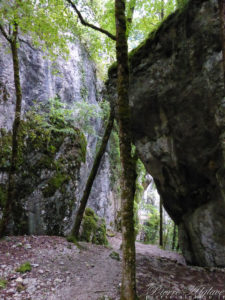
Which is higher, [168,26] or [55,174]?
[168,26]

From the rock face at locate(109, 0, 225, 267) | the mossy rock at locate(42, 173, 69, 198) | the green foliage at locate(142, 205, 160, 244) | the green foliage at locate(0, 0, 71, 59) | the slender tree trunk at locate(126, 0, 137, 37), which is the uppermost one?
the slender tree trunk at locate(126, 0, 137, 37)

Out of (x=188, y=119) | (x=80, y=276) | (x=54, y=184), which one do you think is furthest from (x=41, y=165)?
(x=188, y=119)

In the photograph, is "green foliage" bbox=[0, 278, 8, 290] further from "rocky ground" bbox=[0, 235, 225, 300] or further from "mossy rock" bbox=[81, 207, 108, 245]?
"mossy rock" bbox=[81, 207, 108, 245]

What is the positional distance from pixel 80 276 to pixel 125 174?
3.25m

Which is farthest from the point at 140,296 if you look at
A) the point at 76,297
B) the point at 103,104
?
the point at 103,104

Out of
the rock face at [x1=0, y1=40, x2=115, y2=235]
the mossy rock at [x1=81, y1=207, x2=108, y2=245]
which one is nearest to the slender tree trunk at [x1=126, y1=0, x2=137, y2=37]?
the rock face at [x1=0, y1=40, x2=115, y2=235]

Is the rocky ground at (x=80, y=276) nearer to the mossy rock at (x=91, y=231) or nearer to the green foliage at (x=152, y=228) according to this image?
the mossy rock at (x=91, y=231)

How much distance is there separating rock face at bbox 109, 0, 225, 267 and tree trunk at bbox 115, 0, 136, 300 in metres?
2.22

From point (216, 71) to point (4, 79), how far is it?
29.9 feet

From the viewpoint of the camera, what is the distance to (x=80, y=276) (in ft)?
18.0

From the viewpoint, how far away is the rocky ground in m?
4.54

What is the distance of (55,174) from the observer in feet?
31.2

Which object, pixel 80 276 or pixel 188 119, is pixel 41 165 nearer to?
pixel 80 276

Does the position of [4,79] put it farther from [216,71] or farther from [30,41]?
[216,71]
